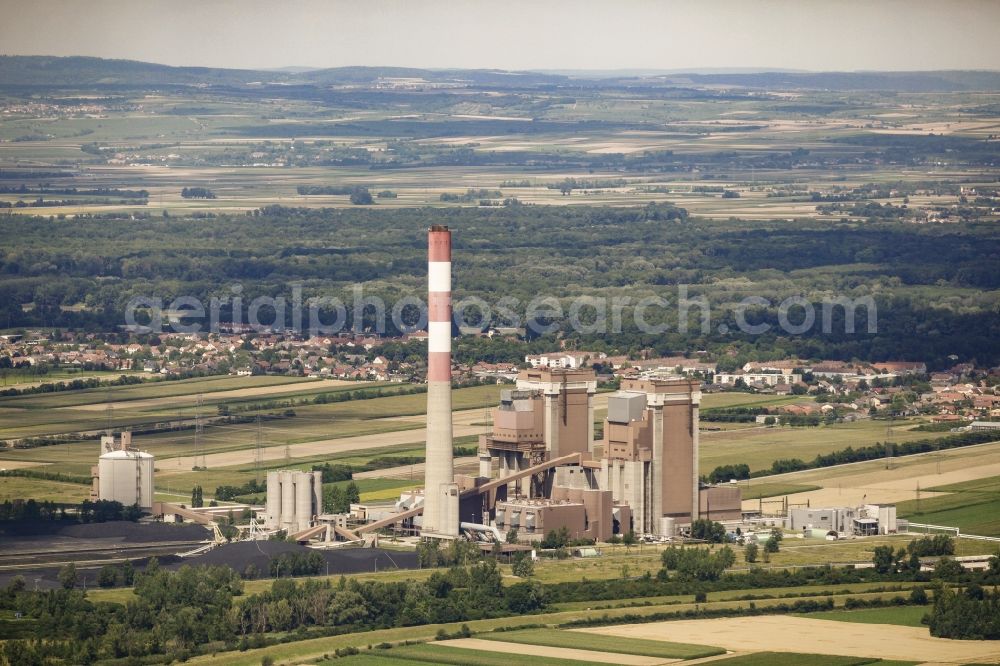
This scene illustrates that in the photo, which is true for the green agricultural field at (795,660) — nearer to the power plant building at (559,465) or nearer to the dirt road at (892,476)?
the power plant building at (559,465)

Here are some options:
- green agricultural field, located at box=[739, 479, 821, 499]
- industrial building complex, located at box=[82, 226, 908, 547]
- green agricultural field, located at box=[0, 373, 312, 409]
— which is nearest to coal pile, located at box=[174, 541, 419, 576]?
industrial building complex, located at box=[82, 226, 908, 547]

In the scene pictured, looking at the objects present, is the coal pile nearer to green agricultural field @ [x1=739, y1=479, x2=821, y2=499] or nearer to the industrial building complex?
the industrial building complex

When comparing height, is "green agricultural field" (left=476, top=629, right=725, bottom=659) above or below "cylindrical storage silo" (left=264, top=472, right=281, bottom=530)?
below

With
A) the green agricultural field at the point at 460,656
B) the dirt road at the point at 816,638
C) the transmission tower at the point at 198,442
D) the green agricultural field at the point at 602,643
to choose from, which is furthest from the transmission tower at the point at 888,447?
the green agricultural field at the point at 460,656

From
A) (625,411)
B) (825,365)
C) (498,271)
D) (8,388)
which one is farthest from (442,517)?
(498,271)

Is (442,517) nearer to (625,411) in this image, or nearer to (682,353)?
(625,411)

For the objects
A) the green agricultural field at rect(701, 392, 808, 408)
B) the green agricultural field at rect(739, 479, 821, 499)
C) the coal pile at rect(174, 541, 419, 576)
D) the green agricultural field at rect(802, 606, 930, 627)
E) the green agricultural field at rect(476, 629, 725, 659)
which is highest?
the green agricultural field at rect(701, 392, 808, 408)

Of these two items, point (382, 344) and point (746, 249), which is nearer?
point (382, 344)
